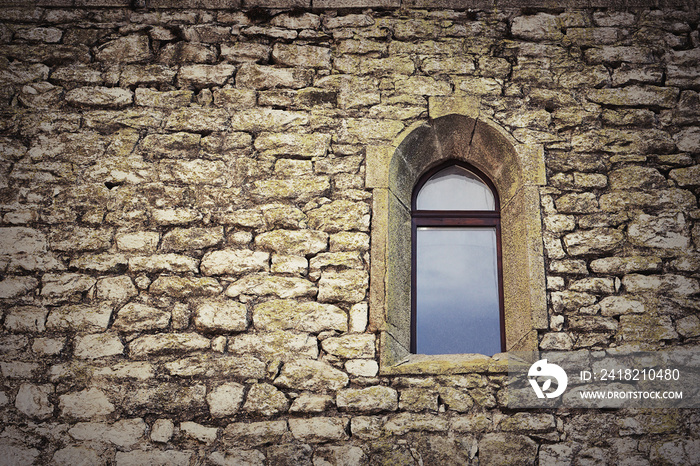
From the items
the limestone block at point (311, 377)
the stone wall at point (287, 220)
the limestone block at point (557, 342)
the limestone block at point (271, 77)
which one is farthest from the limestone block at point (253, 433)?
the limestone block at point (271, 77)

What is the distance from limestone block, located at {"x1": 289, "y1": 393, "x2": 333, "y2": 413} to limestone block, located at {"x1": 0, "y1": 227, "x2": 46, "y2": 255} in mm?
1917

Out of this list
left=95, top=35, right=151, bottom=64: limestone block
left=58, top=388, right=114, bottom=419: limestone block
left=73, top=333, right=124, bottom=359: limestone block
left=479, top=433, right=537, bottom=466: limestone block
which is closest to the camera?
left=479, top=433, right=537, bottom=466: limestone block

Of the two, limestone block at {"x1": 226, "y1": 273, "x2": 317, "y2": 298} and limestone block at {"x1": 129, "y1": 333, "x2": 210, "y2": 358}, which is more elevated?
limestone block at {"x1": 226, "y1": 273, "x2": 317, "y2": 298}

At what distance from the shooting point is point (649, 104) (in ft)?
11.3

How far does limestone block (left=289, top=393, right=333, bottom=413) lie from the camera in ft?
9.29

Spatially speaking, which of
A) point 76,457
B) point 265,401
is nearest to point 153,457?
point 76,457

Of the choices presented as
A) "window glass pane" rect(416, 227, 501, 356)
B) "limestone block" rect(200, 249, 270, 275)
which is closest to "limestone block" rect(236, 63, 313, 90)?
"limestone block" rect(200, 249, 270, 275)

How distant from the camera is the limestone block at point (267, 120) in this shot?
341 cm

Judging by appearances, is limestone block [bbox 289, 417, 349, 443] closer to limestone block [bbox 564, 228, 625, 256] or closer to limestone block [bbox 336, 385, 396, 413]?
limestone block [bbox 336, 385, 396, 413]

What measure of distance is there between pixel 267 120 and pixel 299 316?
1.40 m

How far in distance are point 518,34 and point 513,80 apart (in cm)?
39

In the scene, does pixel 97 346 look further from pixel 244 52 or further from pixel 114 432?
pixel 244 52

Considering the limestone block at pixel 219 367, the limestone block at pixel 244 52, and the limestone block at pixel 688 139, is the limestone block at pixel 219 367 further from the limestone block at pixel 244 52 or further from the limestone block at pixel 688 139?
the limestone block at pixel 688 139

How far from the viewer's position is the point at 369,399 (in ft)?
9.30
